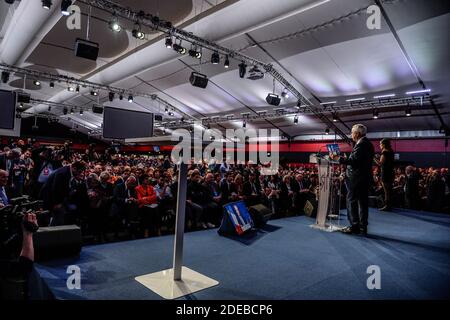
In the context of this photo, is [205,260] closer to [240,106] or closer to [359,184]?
[359,184]

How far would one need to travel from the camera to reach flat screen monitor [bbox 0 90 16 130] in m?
7.30

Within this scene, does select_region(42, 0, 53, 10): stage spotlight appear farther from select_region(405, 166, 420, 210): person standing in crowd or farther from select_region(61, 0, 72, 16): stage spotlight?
select_region(405, 166, 420, 210): person standing in crowd

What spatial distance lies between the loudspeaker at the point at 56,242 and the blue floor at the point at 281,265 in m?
0.12

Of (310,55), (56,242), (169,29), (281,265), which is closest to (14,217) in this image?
(56,242)

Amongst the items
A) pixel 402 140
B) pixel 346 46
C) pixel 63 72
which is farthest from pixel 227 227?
pixel 402 140

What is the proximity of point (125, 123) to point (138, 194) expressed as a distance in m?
2.12

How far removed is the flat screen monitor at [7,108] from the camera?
7297 mm

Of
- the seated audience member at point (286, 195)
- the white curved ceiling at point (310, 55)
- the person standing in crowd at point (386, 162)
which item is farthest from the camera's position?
the seated audience member at point (286, 195)

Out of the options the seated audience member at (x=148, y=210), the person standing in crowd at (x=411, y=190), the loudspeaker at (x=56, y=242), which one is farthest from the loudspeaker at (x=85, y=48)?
the person standing in crowd at (x=411, y=190)

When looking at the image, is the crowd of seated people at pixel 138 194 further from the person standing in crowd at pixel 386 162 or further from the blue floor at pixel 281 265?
the blue floor at pixel 281 265

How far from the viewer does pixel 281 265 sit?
2.75 meters

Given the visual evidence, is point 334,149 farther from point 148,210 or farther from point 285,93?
point 285,93
